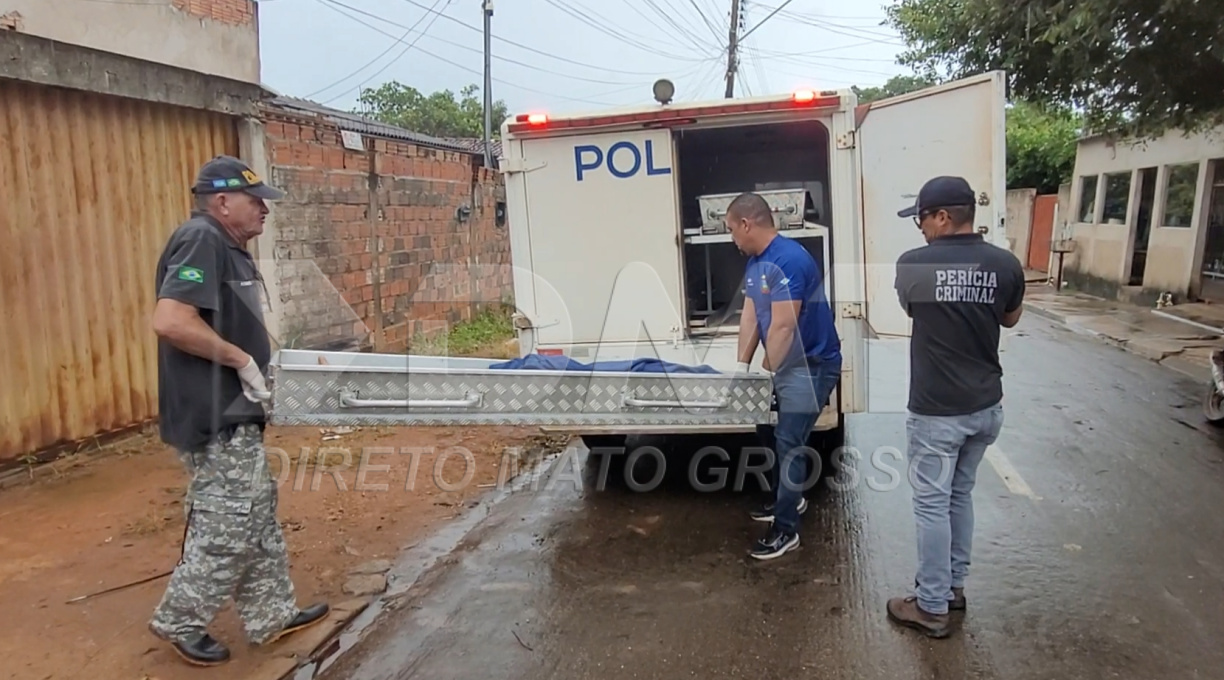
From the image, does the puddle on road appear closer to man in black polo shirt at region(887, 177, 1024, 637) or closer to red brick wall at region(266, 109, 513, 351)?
man in black polo shirt at region(887, 177, 1024, 637)

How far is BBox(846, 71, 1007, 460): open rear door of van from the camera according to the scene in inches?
197

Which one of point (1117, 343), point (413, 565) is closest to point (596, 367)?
point (413, 565)

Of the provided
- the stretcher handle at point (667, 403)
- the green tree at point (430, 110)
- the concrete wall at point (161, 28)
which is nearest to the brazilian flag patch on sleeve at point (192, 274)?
the stretcher handle at point (667, 403)

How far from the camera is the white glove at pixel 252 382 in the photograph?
340 cm

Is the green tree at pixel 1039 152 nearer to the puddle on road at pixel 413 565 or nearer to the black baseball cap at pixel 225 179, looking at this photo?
the puddle on road at pixel 413 565

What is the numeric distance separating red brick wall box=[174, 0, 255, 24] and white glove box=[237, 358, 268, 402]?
5.44 meters

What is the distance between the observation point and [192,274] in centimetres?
325

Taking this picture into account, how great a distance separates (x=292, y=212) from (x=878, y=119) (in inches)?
199

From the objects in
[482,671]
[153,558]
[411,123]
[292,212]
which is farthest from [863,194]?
[411,123]

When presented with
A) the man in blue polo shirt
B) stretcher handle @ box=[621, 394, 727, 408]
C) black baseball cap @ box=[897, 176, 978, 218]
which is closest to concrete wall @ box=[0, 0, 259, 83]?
stretcher handle @ box=[621, 394, 727, 408]

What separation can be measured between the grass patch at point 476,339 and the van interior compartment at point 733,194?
11.0 ft

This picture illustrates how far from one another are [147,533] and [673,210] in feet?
11.6

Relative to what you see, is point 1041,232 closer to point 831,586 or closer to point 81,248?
point 831,586

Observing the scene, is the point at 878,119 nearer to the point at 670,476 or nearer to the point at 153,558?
the point at 670,476
